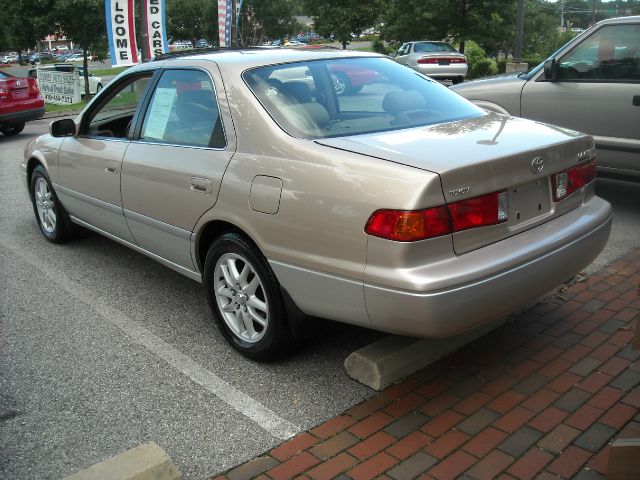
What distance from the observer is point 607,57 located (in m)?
6.32

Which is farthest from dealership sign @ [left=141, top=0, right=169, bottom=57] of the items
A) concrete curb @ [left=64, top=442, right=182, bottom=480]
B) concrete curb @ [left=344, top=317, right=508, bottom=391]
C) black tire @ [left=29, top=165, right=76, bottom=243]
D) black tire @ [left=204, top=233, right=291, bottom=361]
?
concrete curb @ [left=64, top=442, right=182, bottom=480]

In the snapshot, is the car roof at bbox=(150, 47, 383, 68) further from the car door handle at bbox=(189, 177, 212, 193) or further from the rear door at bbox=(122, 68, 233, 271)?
the car door handle at bbox=(189, 177, 212, 193)

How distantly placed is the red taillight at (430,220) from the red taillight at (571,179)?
1.94 ft

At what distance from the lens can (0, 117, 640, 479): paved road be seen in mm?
3039

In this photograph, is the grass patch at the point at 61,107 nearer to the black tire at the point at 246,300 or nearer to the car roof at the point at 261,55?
the car roof at the point at 261,55

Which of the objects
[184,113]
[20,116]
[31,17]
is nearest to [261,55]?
[184,113]

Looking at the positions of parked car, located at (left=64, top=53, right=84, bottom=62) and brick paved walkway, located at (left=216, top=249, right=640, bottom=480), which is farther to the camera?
parked car, located at (left=64, top=53, right=84, bottom=62)

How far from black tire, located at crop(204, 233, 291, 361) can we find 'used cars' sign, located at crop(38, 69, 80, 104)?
21360mm

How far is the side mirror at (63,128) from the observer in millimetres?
5289

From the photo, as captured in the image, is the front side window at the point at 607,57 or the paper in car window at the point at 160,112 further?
the front side window at the point at 607,57

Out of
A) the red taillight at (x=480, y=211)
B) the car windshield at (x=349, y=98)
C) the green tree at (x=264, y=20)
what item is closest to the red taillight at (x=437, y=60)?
the car windshield at (x=349, y=98)

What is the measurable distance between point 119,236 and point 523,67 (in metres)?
18.1

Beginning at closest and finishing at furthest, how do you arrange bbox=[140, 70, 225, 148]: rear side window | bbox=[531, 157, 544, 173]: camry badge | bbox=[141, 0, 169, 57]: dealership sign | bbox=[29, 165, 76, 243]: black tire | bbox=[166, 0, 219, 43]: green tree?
bbox=[531, 157, 544, 173]: camry badge → bbox=[140, 70, 225, 148]: rear side window → bbox=[29, 165, 76, 243]: black tire → bbox=[141, 0, 169, 57]: dealership sign → bbox=[166, 0, 219, 43]: green tree

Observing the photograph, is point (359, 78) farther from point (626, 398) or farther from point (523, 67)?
point (523, 67)
